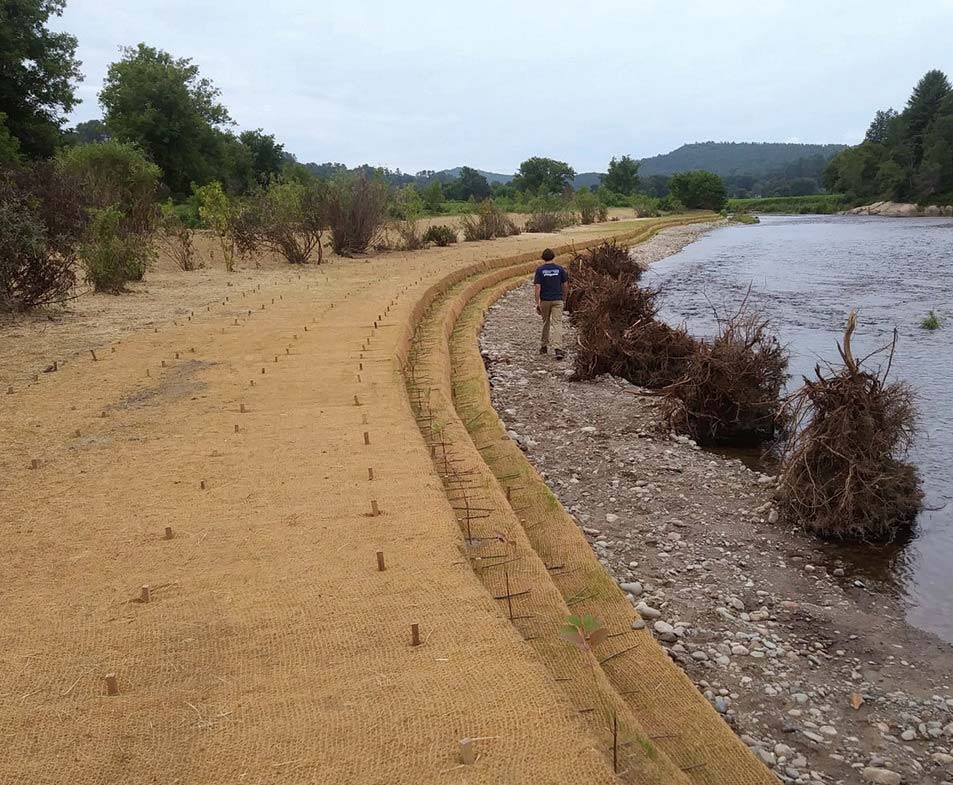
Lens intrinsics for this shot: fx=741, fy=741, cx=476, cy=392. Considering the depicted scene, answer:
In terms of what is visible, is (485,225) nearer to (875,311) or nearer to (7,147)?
(7,147)

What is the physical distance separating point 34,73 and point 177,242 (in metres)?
12.7

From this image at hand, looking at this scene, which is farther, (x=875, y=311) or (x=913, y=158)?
(x=913, y=158)

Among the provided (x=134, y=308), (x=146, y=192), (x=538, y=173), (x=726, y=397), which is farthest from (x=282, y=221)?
(x=538, y=173)

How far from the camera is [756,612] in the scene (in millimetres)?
4742

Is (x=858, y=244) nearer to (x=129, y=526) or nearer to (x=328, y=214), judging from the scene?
(x=328, y=214)

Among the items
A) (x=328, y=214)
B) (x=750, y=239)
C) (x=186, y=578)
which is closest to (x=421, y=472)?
(x=186, y=578)

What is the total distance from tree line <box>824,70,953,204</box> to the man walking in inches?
2902

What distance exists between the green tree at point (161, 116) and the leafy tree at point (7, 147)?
9282 millimetres

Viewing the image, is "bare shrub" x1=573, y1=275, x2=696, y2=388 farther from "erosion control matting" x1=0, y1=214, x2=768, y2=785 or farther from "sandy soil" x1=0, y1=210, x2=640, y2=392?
"sandy soil" x1=0, y1=210, x2=640, y2=392

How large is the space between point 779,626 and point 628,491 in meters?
2.20

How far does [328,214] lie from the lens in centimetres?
2241

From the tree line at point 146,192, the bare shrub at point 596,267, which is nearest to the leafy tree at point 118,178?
the tree line at point 146,192

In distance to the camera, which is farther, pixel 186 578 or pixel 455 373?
pixel 455 373

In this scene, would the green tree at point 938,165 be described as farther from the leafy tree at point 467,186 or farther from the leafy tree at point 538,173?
the leafy tree at point 467,186
